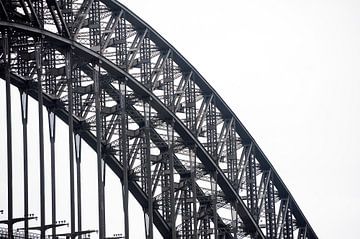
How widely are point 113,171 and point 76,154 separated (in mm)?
11422

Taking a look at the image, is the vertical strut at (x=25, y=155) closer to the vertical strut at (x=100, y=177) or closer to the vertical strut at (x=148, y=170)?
the vertical strut at (x=100, y=177)

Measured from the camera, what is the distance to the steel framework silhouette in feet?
264

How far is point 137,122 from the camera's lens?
320 ft

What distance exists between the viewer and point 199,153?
101 m

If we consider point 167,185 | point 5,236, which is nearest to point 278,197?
point 167,185

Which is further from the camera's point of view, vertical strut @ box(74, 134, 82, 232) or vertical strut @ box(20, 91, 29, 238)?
vertical strut @ box(74, 134, 82, 232)

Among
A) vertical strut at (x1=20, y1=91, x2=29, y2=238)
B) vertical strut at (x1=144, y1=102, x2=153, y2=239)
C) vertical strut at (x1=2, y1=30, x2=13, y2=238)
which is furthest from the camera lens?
vertical strut at (x1=144, y1=102, x2=153, y2=239)

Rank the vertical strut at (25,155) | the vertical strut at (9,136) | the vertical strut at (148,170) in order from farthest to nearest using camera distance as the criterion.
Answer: the vertical strut at (148,170) → the vertical strut at (25,155) → the vertical strut at (9,136)

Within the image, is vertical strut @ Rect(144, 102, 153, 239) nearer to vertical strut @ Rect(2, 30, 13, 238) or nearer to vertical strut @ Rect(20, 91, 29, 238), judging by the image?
vertical strut @ Rect(20, 91, 29, 238)

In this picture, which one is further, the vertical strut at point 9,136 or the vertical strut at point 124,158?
the vertical strut at point 124,158

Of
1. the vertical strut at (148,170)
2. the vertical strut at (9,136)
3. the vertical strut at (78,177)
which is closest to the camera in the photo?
the vertical strut at (9,136)

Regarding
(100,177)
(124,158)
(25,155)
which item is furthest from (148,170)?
(25,155)

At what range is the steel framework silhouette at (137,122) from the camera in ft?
264

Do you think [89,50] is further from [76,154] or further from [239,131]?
[239,131]
